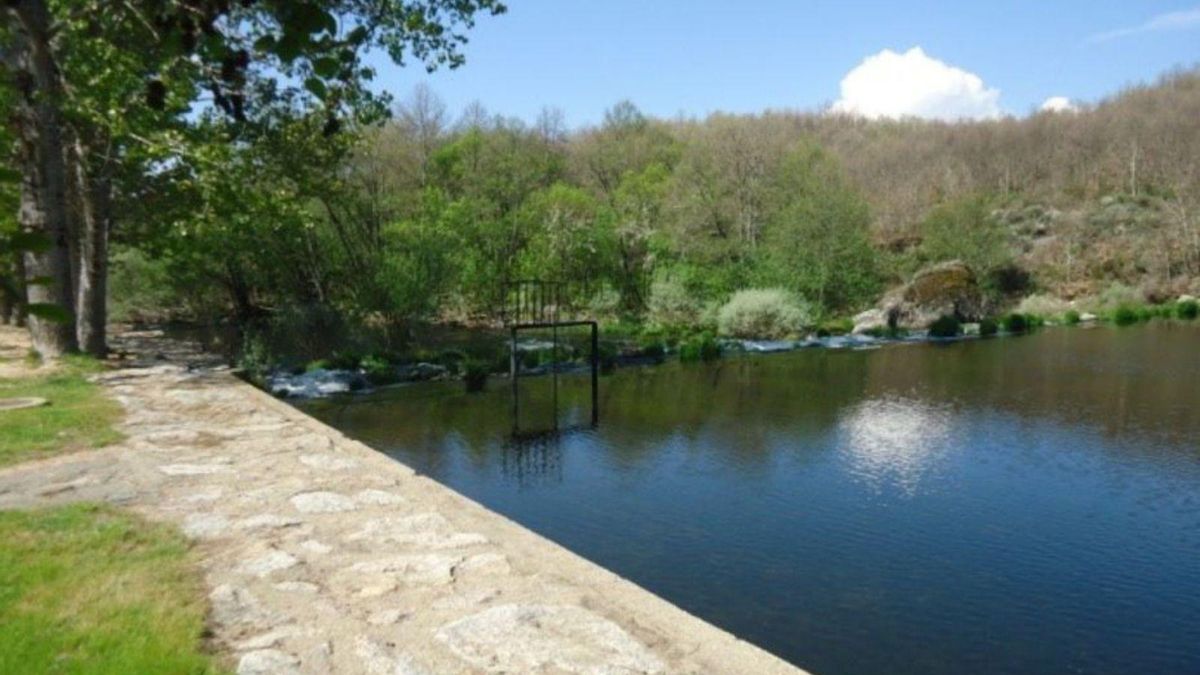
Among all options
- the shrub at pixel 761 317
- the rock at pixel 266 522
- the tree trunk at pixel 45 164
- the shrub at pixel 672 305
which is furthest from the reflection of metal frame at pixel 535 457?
the shrub at pixel 672 305

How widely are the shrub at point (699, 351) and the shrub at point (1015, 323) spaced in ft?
32.3

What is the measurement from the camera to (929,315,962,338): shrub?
73.2ft

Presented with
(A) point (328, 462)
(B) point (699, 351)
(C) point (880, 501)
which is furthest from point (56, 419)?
(B) point (699, 351)

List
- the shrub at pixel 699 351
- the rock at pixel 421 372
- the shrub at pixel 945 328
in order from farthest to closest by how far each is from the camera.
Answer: the shrub at pixel 945 328, the shrub at pixel 699 351, the rock at pixel 421 372

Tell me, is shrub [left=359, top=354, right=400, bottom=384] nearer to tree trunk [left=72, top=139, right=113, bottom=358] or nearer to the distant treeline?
the distant treeline

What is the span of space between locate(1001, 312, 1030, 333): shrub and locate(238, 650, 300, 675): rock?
23.8 m

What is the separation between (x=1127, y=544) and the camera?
241 inches

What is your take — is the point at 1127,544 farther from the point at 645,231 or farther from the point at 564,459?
the point at 645,231

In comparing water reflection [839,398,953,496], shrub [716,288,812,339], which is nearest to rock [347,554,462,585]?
water reflection [839,398,953,496]

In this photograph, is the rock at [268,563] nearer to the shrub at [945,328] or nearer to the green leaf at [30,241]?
the green leaf at [30,241]

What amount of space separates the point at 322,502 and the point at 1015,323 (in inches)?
899

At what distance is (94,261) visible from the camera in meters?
11.2

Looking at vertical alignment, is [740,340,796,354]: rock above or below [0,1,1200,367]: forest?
below

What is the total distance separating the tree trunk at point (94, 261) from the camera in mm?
11008
